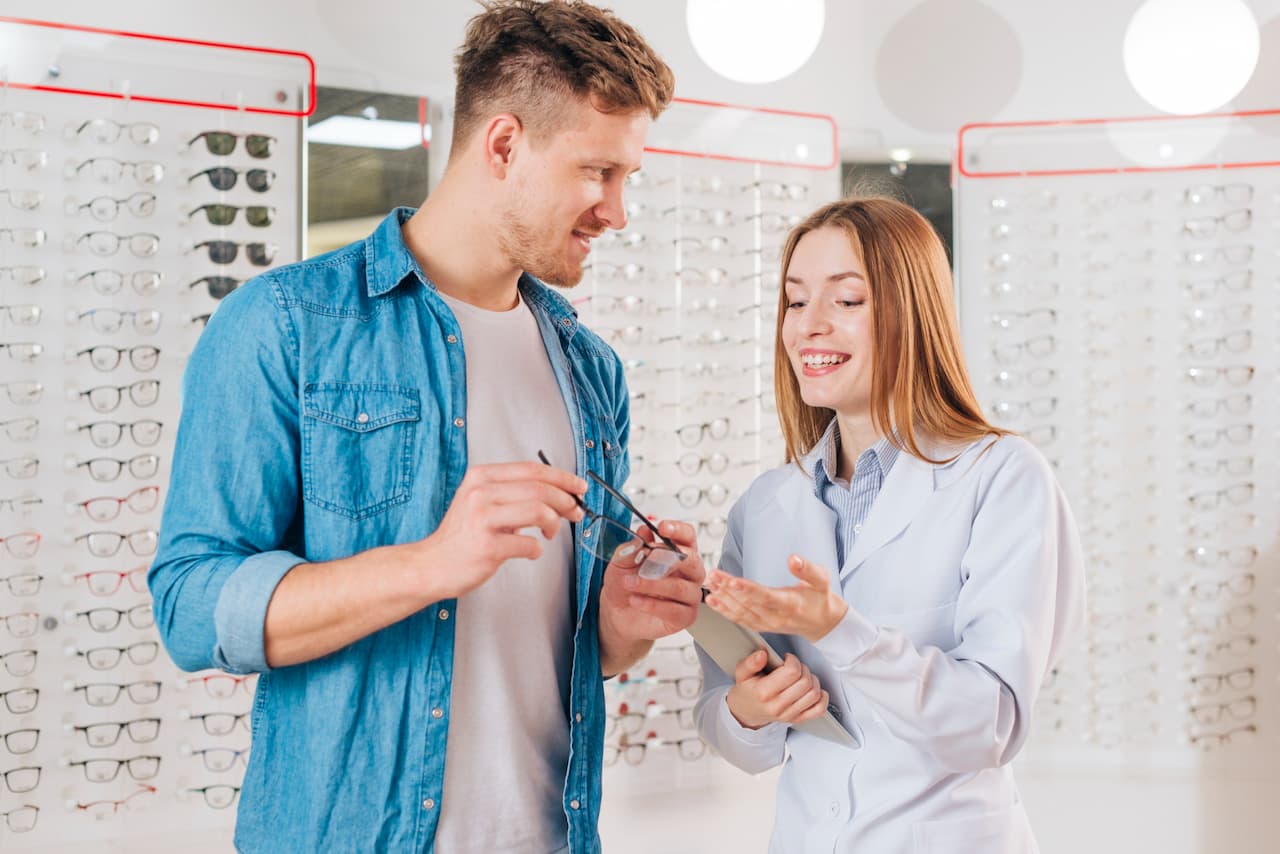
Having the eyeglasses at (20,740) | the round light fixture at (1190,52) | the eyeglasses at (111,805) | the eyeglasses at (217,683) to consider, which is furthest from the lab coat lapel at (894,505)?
the round light fixture at (1190,52)

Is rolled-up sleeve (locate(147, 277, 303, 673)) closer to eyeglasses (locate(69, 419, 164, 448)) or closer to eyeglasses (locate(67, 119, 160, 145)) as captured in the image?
eyeglasses (locate(69, 419, 164, 448))

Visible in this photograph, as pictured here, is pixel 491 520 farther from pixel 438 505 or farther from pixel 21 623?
pixel 21 623

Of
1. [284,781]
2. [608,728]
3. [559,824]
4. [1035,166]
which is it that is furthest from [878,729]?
[1035,166]

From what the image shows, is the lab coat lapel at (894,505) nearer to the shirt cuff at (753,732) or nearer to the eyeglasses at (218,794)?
the shirt cuff at (753,732)

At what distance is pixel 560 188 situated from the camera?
6.11 feet

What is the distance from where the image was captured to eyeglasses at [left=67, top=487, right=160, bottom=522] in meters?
2.74

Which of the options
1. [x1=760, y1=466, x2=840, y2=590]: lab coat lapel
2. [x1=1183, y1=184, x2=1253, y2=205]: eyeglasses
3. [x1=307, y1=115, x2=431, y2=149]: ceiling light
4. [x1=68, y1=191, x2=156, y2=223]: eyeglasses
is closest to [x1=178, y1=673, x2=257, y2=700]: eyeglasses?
[x1=68, y1=191, x2=156, y2=223]: eyeglasses

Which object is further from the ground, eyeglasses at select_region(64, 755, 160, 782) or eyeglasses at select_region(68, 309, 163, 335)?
eyeglasses at select_region(68, 309, 163, 335)

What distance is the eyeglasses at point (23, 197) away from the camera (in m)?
2.67

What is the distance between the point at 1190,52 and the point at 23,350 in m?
3.34

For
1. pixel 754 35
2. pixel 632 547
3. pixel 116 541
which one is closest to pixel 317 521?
pixel 632 547

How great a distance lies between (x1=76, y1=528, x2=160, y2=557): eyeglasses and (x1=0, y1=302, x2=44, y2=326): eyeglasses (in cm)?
51

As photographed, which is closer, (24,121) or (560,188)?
(560,188)

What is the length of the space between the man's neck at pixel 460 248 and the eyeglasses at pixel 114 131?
126 cm
